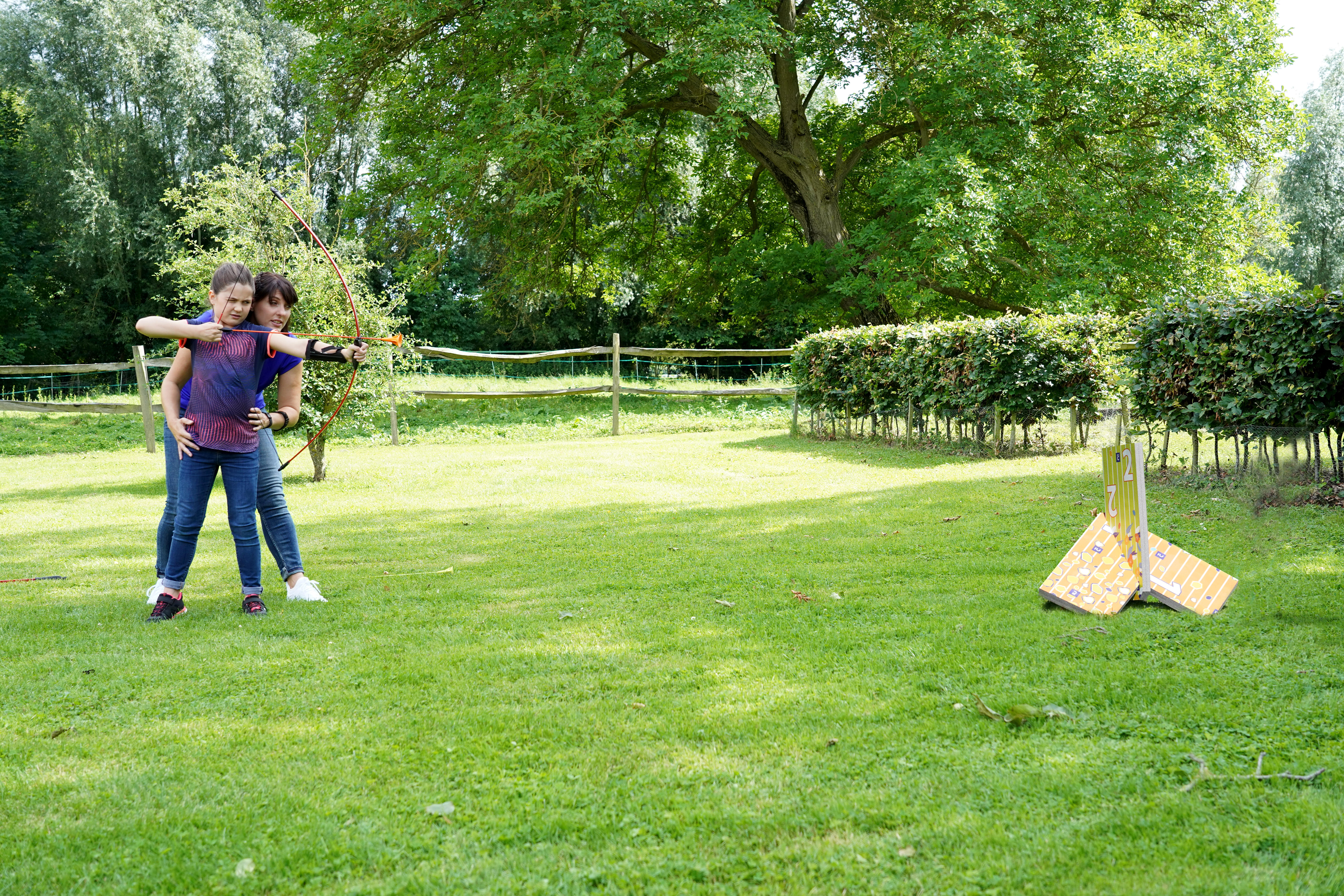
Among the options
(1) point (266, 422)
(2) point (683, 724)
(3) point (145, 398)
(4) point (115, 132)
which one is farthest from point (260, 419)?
(4) point (115, 132)

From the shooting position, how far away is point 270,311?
459 centimetres

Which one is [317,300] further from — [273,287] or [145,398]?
[145,398]

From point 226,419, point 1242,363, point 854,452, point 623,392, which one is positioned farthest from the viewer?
point 623,392

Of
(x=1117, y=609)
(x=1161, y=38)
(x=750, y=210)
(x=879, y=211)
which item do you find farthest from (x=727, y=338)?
(x=1117, y=609)

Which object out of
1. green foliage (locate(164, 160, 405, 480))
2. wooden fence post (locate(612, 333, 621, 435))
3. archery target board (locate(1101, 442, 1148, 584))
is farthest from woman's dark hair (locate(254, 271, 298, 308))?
wooden fence post (locate(612, 333, 621, 435))

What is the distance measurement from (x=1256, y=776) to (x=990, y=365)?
7928 mm

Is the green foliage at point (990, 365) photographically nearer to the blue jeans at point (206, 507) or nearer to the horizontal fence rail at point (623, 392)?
the horizontal fence rail at point (623, 392)

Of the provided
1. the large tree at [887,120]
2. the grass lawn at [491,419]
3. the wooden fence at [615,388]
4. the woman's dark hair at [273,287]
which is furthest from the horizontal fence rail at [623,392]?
the woman's dark hair at [273,287]

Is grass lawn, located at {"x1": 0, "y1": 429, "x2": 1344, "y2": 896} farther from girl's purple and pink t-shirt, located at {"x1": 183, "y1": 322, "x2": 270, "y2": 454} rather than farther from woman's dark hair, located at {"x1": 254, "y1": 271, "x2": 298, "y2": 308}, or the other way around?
woman's dark hair, located at {"x1": 254, "y1": 271, "x2": 298, "y2": 308}

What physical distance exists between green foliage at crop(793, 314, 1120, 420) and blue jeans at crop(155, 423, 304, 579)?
23.8ft

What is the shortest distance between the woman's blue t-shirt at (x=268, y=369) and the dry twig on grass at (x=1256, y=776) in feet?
12.6

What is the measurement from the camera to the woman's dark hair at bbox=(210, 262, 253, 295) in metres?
4.37

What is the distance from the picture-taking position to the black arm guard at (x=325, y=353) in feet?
14.2

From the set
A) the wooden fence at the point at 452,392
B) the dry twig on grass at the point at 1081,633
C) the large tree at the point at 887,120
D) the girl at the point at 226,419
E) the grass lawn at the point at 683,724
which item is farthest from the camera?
the large tree at the point at 887,120
